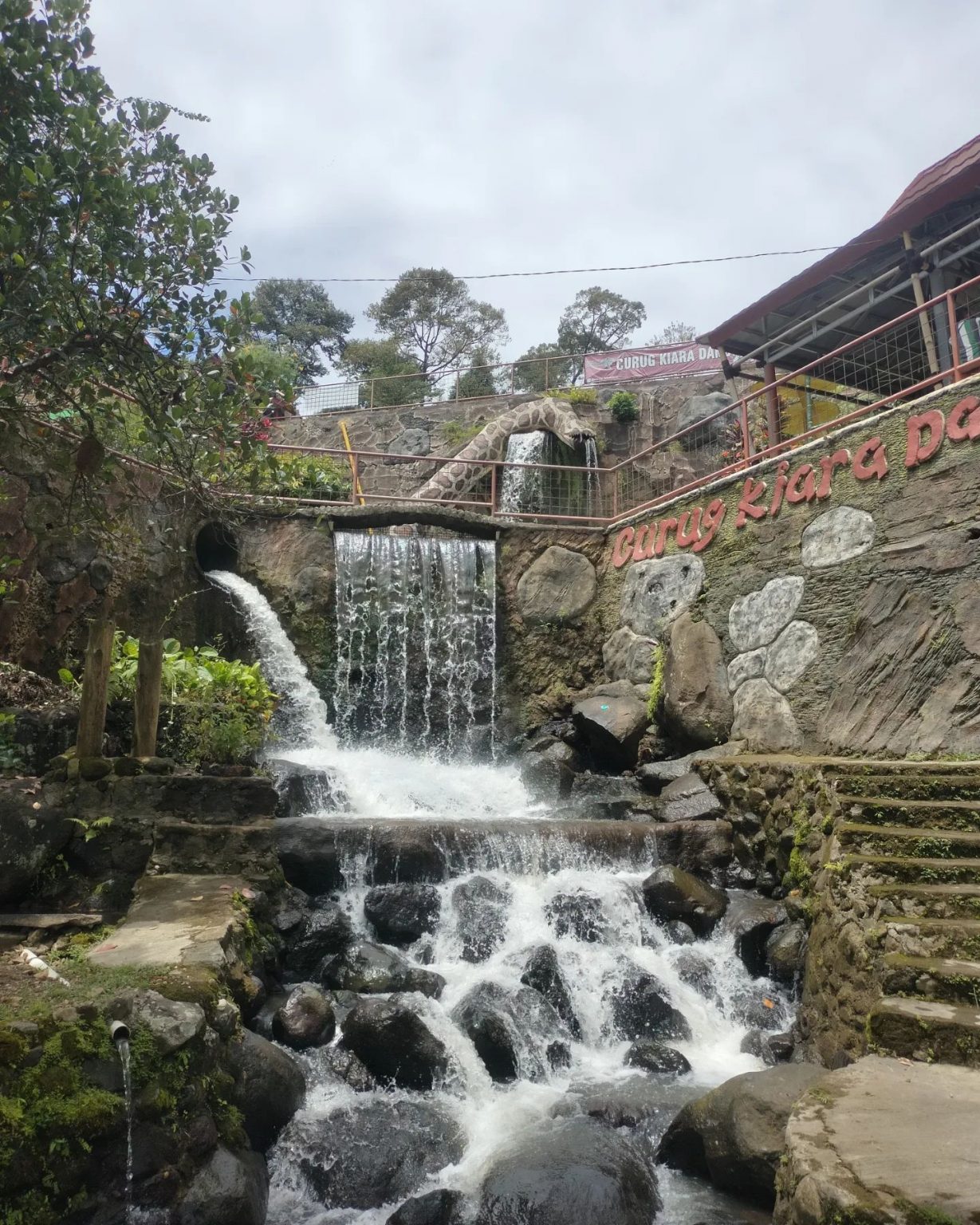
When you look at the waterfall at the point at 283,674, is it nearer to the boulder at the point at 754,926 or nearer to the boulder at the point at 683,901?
the boulder at the point at 683,901

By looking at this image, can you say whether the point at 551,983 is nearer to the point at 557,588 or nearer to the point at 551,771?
the point at 551,771

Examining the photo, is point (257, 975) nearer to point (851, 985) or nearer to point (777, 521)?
point (851, 985)

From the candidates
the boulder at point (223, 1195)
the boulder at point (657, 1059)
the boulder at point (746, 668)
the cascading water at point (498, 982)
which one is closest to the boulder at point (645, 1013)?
the cascading water at point (498, 982)

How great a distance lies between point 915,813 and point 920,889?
89 centimetres

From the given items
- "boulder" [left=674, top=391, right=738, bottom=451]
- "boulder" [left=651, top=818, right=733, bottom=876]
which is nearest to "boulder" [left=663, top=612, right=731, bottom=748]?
"boulder" [left=651, top=818, right=733, bottom=876]

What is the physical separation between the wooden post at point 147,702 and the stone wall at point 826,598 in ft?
18.8

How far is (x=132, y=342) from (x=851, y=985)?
508cm

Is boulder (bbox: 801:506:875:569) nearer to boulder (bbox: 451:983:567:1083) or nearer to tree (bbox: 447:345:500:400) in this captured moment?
boulder (bbox: 451:983:567:1083)

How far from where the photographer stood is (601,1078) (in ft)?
17.1

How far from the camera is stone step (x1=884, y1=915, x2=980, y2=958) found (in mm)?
4387

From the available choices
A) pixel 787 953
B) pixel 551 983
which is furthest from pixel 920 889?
pixel 551 983

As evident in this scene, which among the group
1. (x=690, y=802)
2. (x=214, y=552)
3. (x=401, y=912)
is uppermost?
(x=214, y=552)

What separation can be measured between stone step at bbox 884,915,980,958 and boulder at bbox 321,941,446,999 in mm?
2858

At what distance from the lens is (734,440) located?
16.0 meters
